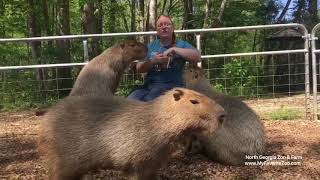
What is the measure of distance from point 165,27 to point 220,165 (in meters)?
1.51

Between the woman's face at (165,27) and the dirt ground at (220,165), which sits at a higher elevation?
the woman's face at (165,27)

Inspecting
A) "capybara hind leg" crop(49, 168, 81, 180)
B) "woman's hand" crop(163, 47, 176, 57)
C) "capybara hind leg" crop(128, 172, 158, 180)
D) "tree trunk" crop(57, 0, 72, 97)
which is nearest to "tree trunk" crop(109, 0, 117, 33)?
"tree trunk" crop(57, 0, 72, 97)

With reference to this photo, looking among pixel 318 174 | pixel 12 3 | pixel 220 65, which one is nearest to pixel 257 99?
pixel 220 65

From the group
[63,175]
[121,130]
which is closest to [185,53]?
[121,130]

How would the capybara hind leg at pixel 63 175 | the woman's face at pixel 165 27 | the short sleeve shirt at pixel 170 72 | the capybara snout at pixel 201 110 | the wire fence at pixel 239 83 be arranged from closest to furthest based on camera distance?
1. the capybara snout at pixel 201 110
2. the capybara hind leg at pixel 63 175
3. the woman's face at pixel 165 27
4. the short sleeve shirt at pixel 170 72
5. the wire fence at pixel 239 83

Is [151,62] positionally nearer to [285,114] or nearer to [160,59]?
[160,59]

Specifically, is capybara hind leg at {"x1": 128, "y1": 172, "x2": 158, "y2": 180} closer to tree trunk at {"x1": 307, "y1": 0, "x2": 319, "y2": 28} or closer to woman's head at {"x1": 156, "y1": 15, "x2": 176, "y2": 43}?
woman's head at {"x1": 156, "y1": 15, "x2": 176, "y2": 43}

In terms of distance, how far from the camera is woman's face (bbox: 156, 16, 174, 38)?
5.20 m

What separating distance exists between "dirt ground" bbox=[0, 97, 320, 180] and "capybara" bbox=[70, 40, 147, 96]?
3.06 ft

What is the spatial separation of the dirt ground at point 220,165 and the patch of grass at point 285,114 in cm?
63

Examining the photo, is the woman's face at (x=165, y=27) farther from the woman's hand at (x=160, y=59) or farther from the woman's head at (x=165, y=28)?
the woman's hand at (x=160, y=59)

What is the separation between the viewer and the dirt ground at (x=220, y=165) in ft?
15.3

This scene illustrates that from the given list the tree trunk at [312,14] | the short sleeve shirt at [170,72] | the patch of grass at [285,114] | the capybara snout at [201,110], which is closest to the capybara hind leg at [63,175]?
the capybara snout at [201,110]

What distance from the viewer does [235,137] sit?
4824mm
